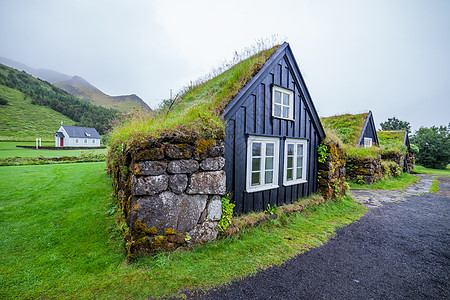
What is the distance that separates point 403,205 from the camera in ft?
23.9

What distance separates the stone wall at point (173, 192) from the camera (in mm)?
3086

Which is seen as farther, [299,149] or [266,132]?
[299,149]

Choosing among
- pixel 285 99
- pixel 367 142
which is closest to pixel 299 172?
pixel 285 99

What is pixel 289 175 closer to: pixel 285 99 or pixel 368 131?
pixel 285 99

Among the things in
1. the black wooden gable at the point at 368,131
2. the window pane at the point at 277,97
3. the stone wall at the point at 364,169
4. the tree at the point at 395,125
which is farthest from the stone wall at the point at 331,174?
the tree at the point at 395,125

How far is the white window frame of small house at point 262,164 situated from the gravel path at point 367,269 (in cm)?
191

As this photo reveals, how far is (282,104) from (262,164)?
223 centimetres

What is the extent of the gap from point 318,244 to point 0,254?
6.45m

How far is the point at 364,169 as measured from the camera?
11086 mm

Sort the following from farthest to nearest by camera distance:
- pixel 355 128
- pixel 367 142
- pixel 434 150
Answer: pixel 434 150 < pixel 367 142 < pixel 355 128

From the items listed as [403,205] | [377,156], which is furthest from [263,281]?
[377,156]

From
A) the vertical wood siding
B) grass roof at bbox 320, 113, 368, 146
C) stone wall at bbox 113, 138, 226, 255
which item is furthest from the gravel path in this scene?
grass roof at bbox 320, 113, 368, 146

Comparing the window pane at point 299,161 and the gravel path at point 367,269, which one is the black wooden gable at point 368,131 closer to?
the gravel path at point 367,269

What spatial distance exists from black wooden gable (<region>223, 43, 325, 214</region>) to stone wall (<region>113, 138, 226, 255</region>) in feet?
2.53
